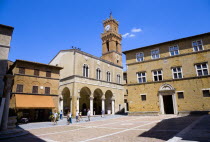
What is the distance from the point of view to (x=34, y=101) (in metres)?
20.8

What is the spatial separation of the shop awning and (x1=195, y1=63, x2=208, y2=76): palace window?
22.2m

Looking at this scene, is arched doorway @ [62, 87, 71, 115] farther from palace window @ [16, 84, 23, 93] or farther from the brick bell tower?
the brick bell tower

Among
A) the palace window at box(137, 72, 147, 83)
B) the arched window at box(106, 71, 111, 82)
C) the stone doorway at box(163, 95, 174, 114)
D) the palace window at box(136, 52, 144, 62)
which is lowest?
the stone doorway at box(163, 95, 174, 114)

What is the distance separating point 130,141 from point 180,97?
61.1ft

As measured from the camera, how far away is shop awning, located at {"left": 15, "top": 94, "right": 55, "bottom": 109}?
63.4 feet

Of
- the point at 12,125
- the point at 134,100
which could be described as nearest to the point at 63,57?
the point at 134,100

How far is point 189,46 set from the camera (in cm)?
2336

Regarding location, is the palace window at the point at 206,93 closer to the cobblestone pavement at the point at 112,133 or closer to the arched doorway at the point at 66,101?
the cobblestone pavement at the point at 112,133


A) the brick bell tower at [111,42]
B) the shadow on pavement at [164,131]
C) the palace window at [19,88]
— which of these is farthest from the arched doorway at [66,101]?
the shadow on pavement at [164,131]

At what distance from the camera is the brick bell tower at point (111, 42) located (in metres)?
48.4

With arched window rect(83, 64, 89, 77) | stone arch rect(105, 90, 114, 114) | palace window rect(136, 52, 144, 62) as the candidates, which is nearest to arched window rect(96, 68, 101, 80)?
arched window rect(83, 64, 89, 77)

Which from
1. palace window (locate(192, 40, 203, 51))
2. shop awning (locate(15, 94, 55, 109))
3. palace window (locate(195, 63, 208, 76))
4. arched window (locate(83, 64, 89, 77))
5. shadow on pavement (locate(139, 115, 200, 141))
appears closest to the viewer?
shadow on pavement (locate(139, 115, 200, 141))

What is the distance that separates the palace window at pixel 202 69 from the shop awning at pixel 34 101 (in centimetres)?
2219

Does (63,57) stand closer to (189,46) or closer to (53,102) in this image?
(53,102)
